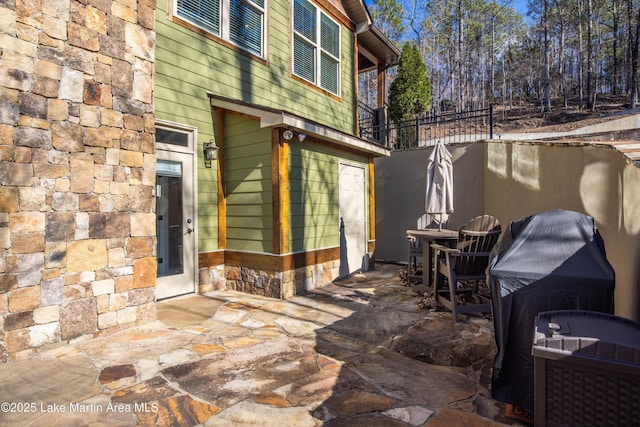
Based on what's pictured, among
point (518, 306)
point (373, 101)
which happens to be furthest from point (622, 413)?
point (373, 101)

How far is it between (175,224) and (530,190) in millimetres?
5365

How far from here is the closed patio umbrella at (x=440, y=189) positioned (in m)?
5.36

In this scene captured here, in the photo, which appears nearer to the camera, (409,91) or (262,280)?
(262,280)

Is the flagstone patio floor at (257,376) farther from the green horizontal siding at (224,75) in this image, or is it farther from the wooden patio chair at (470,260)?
the green horizontal siding at (224,75)

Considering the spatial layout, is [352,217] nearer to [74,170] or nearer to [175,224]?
[175,224]

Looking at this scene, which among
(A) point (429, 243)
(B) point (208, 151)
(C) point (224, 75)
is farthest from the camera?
(C) point (224, 75)

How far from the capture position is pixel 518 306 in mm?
2127

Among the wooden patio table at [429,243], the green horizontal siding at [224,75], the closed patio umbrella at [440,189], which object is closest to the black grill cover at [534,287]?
the wooden patio table at [429,243]

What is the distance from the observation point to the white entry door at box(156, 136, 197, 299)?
4723 millimetres

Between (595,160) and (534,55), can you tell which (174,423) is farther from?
(534,55)

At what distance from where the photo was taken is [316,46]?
281 inches

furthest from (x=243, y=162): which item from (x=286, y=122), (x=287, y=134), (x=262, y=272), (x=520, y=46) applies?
(x=520, y=46)

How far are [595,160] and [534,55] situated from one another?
3298 centimetres

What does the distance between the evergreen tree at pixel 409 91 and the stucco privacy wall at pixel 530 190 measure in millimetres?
5625
